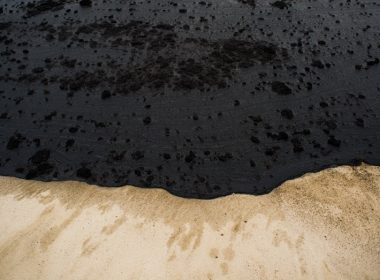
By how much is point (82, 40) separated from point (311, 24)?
4801mm

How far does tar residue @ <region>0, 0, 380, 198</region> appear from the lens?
5570 mm

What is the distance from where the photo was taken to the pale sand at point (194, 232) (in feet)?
14.3

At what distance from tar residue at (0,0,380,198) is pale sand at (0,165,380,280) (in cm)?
29

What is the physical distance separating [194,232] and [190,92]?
8.88 ft

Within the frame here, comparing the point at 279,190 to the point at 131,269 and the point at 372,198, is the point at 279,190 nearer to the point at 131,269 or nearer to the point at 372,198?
the point at 372,198

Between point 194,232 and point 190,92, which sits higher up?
point 190,92

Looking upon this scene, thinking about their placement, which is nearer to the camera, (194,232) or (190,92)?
(194,232)

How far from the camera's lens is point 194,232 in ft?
15.4

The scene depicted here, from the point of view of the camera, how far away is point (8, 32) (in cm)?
850

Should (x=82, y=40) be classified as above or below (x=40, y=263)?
above

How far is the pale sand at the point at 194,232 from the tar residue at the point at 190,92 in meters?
0.29

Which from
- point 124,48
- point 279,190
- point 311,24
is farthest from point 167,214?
point 311,24

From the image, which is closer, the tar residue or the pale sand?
the pale sand

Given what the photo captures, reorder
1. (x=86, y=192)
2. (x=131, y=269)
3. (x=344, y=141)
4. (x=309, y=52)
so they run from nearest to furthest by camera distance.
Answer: (x=131, y=269), (x=86, y=192), (x=344, y=141), (x=309, y=52)
